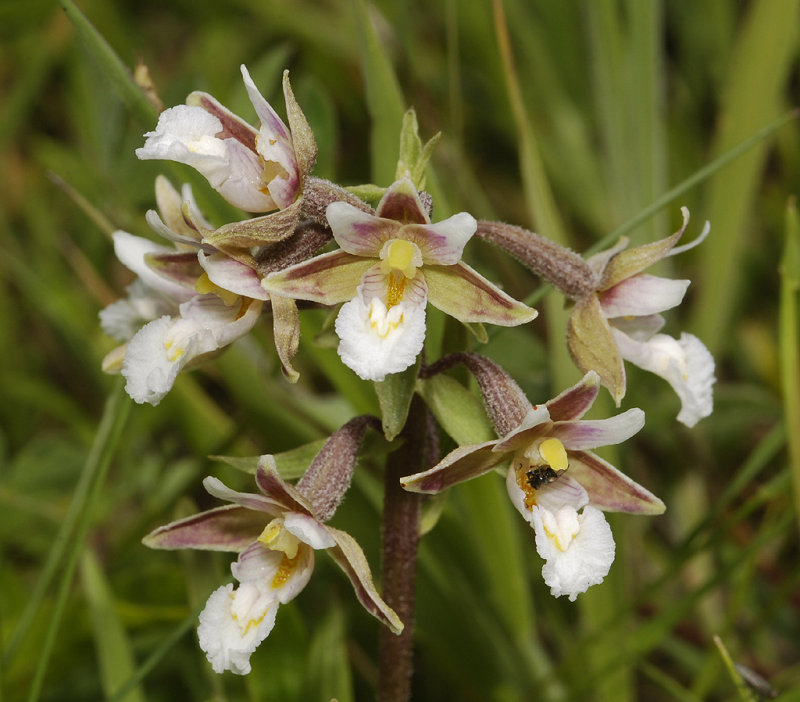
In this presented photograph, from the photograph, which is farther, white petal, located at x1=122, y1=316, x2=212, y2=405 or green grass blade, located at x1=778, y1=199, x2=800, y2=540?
green grass blade, located at x1=778, y1=199, x2=800, y2=540

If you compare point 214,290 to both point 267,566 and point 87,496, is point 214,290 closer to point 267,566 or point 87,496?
point 267,566

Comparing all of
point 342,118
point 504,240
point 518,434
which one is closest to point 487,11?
point 342,118

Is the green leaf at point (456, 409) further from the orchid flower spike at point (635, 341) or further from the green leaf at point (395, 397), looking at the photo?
the orchid flower spike at point (635, 341)

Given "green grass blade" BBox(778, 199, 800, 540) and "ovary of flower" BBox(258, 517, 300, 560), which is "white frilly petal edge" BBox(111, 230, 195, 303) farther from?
"green grass blade" BBox(778, 199, 800, 540)

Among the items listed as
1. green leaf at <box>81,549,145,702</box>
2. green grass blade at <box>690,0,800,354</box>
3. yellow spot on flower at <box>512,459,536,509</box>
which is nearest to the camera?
yellow spot on flower at <box>512,459,536,509</box>

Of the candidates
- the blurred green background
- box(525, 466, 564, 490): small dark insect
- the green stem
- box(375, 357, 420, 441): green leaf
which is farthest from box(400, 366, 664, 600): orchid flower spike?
the green stem

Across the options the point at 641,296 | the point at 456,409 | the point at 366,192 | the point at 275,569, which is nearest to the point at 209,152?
the point at 366,192
